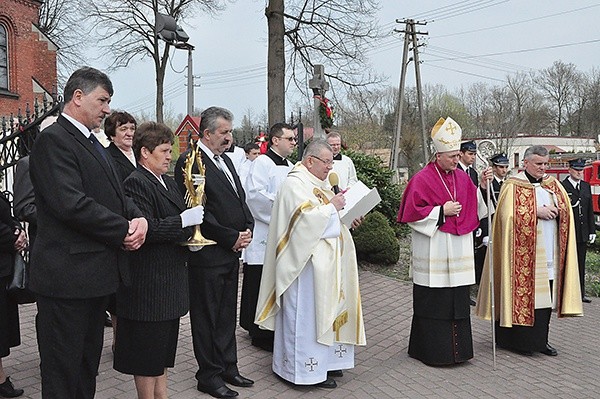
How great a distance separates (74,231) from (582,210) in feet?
25.1

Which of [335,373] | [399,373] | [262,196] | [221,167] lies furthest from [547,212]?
[221,167]

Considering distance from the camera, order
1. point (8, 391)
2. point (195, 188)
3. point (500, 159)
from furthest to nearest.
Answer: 1. point (500, 159)
2. point (8, 391)
3. point (195, 188)

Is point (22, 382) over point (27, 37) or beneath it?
beneath

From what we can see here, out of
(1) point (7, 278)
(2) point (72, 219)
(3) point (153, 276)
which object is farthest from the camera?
(1) point (7, 278)

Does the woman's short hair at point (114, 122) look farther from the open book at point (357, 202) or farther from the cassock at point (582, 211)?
the cassock at point (582, 211)

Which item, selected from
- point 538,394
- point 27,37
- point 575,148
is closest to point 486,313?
point 538,394

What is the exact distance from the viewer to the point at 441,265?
18.1ft

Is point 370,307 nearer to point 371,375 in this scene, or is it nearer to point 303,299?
point 371,375

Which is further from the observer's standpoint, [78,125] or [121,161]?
[121,161]

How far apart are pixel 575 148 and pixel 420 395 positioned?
50.1m

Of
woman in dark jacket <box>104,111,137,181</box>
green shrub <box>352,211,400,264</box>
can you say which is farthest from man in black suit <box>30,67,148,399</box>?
green shrub <box>352,211,400,264</box>

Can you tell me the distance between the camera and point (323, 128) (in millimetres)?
10320

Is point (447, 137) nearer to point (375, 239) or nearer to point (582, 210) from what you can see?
point (582, 210)

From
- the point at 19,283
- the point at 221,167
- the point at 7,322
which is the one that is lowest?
the point at 7,322
